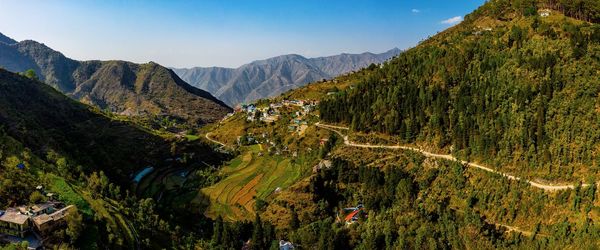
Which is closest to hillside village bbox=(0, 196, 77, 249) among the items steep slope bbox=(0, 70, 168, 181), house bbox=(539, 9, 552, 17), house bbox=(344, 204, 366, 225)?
steep slope bbox=(0, 70, 168, 181)

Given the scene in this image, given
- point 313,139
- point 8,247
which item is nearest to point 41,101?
point 313,139

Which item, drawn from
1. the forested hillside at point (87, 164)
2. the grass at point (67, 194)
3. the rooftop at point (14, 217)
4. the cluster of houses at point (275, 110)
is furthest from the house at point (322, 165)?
the rooftop at point (14, 217)

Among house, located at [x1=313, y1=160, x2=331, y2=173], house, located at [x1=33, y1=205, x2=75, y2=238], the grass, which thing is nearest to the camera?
house, located at [x1=33, y1=205, x2=75, y2=238]

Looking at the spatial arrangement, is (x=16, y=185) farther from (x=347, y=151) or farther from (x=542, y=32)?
(x=542, y=32)

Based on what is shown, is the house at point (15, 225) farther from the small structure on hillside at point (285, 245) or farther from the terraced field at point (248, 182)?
the terraced field at point (248, 182)

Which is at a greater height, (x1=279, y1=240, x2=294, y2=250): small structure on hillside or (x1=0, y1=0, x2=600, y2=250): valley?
(x1=0, y1=0, x2=600, y2=250): valley

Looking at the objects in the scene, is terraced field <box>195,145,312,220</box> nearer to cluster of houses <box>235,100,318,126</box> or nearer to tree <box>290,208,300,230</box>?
tree <box>290,208,300,230</box>
